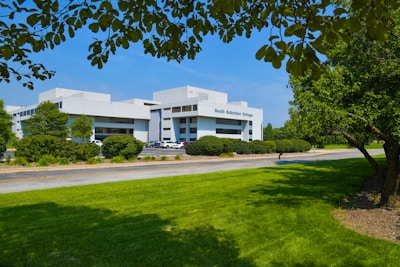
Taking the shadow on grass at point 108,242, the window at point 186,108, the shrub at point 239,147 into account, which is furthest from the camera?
the window at point 186,108

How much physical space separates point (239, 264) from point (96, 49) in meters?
3.31

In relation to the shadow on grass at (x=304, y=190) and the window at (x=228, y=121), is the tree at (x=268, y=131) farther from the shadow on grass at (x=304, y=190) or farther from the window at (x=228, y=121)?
the shadow on grass at (x=304, y=190)

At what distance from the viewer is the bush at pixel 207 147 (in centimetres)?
3372

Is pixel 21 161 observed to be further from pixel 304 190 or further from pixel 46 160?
pixel 304 190

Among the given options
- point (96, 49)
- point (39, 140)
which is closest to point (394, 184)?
point (96, 49)

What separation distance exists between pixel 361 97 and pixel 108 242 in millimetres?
6306

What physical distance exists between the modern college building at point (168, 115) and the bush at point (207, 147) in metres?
39.0

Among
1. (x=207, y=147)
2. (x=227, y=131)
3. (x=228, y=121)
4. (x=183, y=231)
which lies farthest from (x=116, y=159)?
(x=228, y=121)

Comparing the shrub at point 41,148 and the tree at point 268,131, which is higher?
the tree at point 268,131

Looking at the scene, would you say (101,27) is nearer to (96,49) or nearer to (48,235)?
(96,49)

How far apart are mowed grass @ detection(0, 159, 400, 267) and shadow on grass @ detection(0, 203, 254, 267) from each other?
0.05 ft

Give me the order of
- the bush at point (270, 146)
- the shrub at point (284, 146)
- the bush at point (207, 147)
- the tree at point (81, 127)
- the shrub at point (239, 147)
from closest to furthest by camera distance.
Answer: the bush at point (207, 147) → the shrub at point (239, 147) → the bush at point (270, 146) → the shrub at point (284, 146) → the tree at point (81, 127)

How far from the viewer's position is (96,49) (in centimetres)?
334

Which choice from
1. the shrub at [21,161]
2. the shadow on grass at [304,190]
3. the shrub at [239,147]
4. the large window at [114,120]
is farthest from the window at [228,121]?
the shadow on grass at [304,190]
